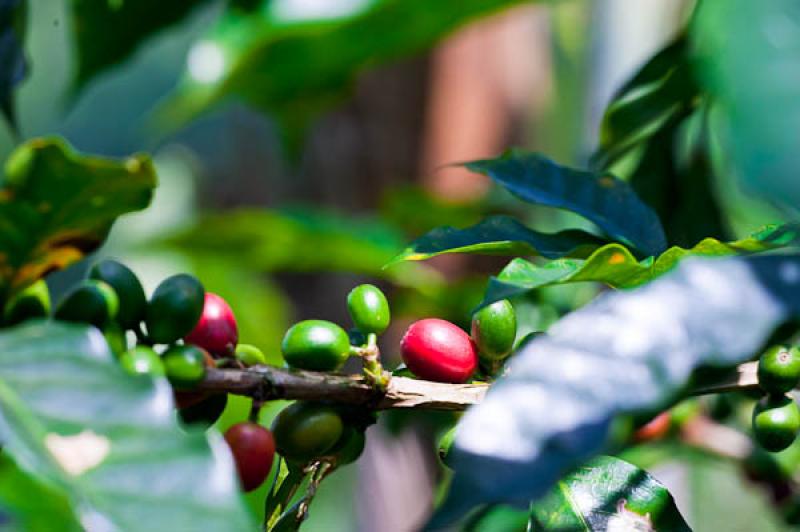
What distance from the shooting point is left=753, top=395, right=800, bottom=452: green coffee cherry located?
0.60 meters

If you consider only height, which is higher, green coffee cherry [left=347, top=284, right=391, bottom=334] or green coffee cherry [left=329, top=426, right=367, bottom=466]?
green coffee cherry [left=347, top=284, right=391, bottom=334]

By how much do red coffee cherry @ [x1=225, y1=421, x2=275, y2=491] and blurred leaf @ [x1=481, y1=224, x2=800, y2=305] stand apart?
6.3 inches

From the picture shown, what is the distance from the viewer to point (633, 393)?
17.3 inches

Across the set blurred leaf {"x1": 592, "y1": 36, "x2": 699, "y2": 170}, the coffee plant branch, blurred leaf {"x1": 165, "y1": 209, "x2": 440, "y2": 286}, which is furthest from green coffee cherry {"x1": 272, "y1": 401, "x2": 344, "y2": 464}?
blurred leaf {"x1": 165, "y1": 209, "x2": 440, "y2": 286}

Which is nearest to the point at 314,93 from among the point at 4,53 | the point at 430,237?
the point at 4,53

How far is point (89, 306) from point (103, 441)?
0.11 m

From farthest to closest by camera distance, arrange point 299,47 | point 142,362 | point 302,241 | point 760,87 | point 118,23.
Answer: point 302,241
point 299,47
point 118,23
point 142,362
point 760,87

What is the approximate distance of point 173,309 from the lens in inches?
22.0

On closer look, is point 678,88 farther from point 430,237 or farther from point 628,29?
point 628,29

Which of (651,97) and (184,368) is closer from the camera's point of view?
(184,368)

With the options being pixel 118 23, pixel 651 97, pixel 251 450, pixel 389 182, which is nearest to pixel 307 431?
pixel 251 450

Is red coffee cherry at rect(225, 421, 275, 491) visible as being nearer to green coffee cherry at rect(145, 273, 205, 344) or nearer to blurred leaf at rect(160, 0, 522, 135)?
green coffee cherry at rect(145, 273, 205, 344)

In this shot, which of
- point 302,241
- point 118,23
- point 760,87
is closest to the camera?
point 760,87

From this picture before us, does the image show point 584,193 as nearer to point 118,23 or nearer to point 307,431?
point 307,431
